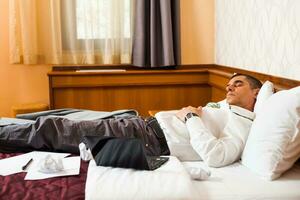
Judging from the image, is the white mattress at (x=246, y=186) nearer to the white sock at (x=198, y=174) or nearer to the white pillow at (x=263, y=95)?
the white sock at (x=198, y=174)

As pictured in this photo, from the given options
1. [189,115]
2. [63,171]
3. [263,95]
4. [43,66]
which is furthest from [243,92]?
[43,66]

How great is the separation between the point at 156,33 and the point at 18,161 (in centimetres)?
195

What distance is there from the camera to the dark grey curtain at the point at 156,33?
10.9 ft

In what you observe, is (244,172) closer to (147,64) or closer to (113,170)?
(113,170)

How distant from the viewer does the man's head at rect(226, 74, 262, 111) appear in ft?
6.75

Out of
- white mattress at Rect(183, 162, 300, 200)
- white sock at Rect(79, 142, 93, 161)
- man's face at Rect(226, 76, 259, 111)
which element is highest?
man's face at Rect(226, 76, 259, 111)

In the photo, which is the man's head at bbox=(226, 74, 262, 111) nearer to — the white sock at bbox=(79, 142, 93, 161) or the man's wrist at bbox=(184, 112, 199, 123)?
the man's wrist at bbox=(184, 112, 199, 123)

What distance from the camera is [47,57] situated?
343 centimetres

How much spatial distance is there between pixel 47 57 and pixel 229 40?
157cm

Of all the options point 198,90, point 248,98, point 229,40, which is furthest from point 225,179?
point 198,90

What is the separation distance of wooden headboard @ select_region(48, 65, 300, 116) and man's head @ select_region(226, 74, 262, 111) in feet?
3.81

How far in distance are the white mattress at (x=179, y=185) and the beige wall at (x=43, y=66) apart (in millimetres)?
2053

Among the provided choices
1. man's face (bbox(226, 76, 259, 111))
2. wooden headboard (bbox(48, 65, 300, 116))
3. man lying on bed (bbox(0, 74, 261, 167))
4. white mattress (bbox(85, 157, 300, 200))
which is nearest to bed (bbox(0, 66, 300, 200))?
white mattress (bbox(85, 157, 300, 200))

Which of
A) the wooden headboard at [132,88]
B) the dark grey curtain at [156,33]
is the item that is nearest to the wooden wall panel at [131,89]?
the wooden headboard at [132,88]
